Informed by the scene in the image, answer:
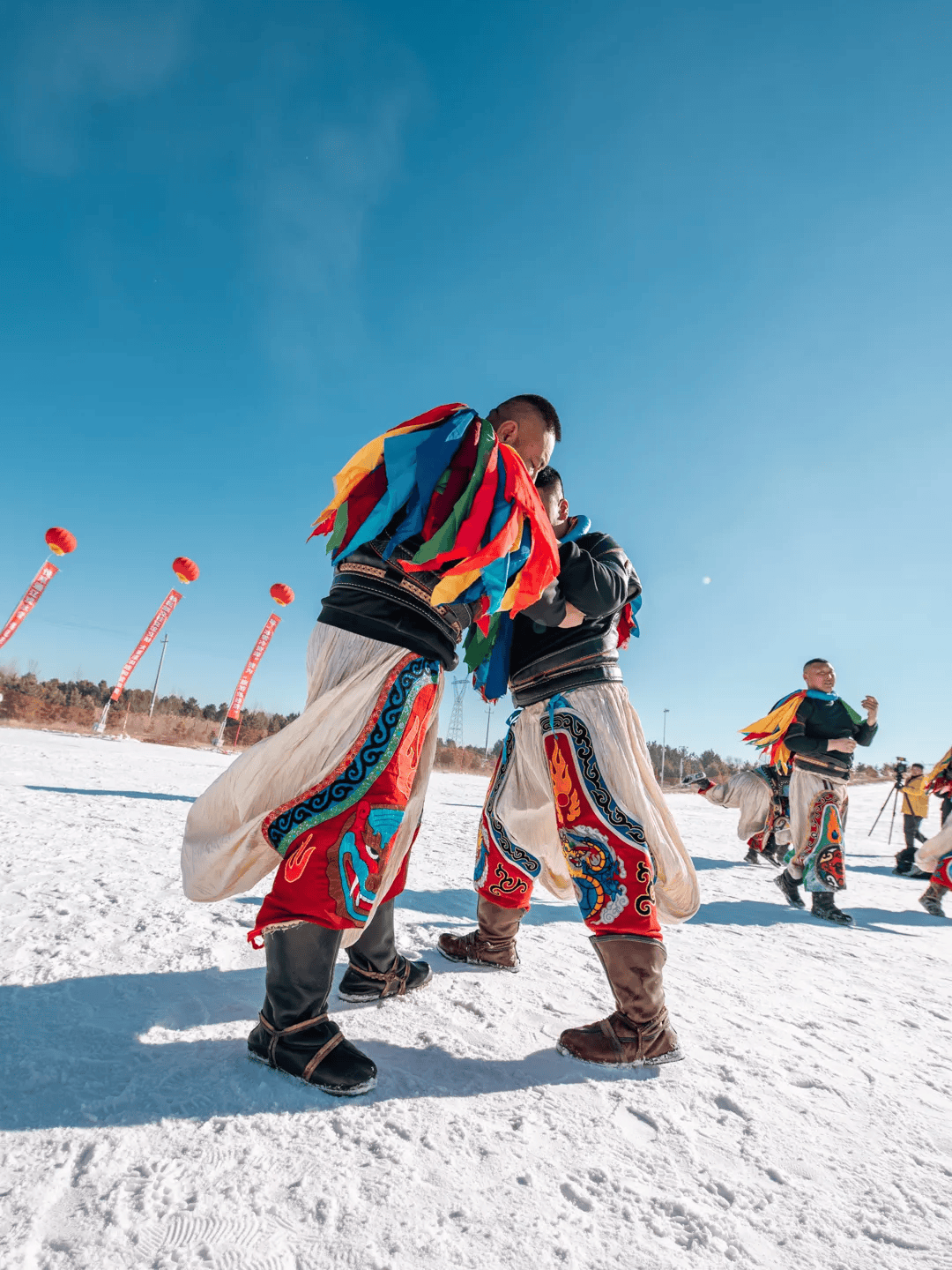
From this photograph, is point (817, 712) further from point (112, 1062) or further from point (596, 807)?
point (112, 1062)

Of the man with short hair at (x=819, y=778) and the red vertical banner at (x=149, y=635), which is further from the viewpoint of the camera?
the red vertical banner at (x=149, y=635)

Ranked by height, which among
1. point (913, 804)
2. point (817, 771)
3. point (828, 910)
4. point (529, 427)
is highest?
point (529, 427)

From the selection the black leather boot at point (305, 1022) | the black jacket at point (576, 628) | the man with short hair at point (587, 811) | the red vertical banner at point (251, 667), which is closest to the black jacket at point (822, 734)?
the man with short hair at point (587, 811)

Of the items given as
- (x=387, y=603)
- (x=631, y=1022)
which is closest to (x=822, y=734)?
(x=631, y=1022)

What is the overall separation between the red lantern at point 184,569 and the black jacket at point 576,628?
20194 millimetres

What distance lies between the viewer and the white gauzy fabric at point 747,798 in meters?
6.15

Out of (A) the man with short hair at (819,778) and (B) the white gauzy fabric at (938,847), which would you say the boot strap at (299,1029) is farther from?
(B) the white gauzy fabric at (938,847)

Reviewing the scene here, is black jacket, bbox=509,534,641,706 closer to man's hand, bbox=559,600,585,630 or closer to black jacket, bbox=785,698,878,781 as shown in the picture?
man's hand, bbox=559,600,585,630

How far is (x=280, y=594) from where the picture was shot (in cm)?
2356

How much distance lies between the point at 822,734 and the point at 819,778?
0.35 meters

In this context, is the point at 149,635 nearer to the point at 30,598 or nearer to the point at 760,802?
the point at 30,598

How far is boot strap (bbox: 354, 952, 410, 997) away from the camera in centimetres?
183

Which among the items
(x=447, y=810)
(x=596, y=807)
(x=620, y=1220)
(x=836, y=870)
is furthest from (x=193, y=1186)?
(x=447, y=810)

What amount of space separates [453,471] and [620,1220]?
1562 millimetres
